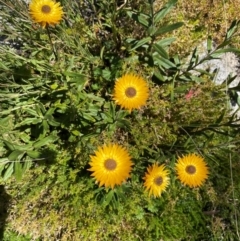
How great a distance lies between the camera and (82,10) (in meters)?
2.53

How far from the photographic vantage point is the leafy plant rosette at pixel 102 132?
2.07 meters

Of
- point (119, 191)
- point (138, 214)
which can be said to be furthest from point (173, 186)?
point (119, 191)

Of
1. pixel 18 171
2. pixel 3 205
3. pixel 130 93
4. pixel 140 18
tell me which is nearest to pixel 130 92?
pixel 130 93

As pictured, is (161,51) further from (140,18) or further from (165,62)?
(165,62)

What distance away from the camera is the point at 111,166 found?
167 centimetres

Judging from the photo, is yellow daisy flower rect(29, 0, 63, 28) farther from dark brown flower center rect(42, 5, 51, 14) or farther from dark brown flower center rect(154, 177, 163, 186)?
dark brown flower center rect(154, 177, 163, 186)

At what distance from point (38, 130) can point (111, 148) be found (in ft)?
2.11

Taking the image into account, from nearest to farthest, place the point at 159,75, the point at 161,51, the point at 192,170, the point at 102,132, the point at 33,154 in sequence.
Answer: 1. the point at 192,170
2. the point at 161,51
3. the point at 33,154
4. the point at 102,132
5. the point at 159,75

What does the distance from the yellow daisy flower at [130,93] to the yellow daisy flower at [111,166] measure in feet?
0.72

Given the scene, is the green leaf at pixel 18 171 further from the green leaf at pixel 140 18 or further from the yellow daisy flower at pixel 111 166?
the green leaf at pixel 140 18

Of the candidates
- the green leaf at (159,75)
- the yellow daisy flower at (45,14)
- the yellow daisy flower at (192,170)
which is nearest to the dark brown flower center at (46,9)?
the yellow daisy flower at (45,14)

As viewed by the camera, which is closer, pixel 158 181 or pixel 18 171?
pixel 158 181

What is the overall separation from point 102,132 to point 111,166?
0.44 meters

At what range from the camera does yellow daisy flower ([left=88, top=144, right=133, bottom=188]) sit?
5.39ft
